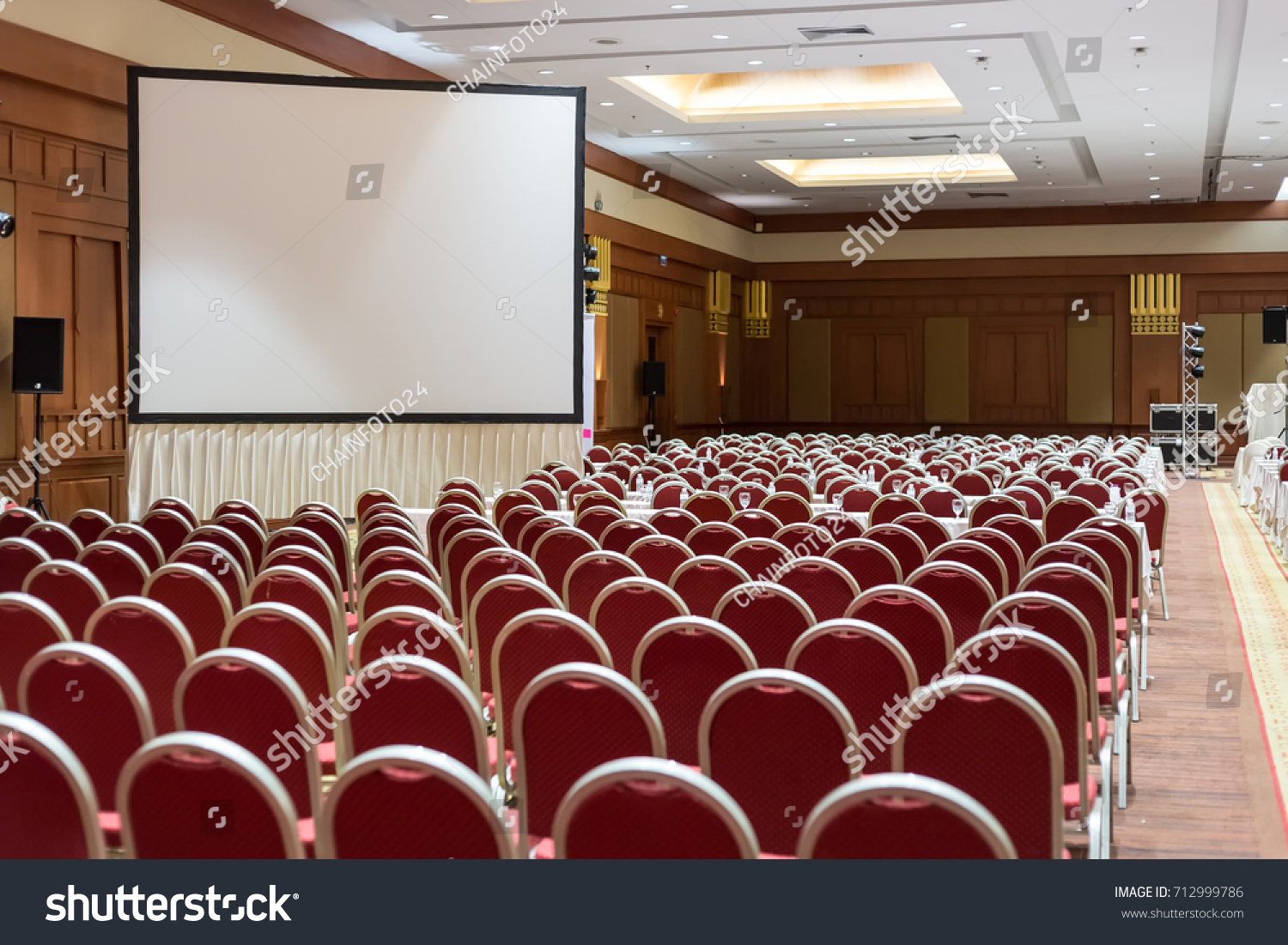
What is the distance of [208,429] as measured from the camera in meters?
10.8

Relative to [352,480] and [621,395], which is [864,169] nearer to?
[621,395]

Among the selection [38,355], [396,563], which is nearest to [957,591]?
[396,563]

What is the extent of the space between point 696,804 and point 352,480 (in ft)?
32.5

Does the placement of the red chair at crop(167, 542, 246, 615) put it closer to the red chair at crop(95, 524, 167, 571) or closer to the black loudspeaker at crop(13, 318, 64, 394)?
the red chair at crop(95, 524, 167, 571)

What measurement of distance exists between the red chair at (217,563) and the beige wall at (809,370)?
22011mm

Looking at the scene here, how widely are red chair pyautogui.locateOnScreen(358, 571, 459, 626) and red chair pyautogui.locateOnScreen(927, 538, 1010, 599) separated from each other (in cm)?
220

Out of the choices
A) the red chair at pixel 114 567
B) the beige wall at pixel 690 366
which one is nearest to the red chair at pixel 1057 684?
the red chair at pixel 114 567

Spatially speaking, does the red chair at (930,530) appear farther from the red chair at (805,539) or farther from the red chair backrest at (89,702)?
the red chair backrest at (89,702)

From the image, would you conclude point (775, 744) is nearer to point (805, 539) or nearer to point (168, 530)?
point (805, 539)

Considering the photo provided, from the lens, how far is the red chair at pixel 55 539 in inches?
238

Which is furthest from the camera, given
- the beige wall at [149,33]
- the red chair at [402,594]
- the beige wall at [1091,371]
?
the beige wall at [1091,371]

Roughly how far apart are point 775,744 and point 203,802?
1.29m

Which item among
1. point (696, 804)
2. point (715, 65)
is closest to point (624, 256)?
point (715, 65)

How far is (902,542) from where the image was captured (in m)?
6.21
